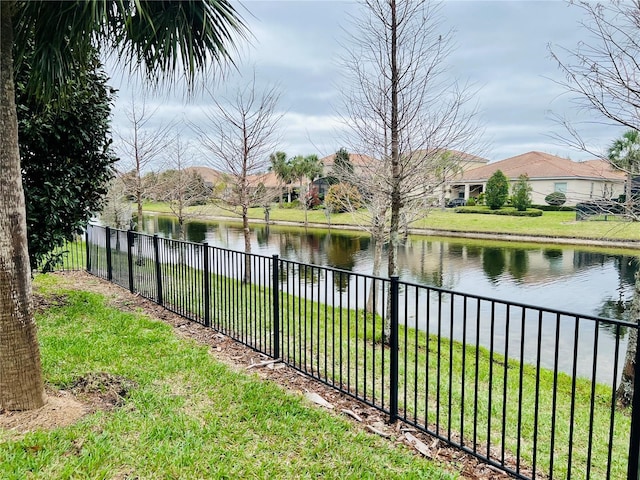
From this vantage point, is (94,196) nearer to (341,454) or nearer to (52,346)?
(52,346)

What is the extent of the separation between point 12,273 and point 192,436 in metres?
1.46

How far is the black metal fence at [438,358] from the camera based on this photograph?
2586 millimetres

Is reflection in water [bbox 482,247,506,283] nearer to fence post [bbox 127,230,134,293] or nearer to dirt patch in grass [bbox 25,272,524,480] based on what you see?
fence post [bbox 127,230,134,293]

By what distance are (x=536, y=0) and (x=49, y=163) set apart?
22.2 ft

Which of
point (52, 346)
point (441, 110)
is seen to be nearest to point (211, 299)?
point (52, 346)

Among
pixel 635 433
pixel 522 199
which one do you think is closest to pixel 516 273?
pixel 635 433

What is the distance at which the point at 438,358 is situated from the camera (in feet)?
9.88

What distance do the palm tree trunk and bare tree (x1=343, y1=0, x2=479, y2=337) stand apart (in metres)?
5.14

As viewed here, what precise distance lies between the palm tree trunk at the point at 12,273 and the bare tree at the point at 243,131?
30.6 ft

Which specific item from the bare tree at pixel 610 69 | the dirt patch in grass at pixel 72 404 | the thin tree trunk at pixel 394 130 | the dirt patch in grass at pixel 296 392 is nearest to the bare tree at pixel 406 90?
the thin tree trunk at pixel 394 130

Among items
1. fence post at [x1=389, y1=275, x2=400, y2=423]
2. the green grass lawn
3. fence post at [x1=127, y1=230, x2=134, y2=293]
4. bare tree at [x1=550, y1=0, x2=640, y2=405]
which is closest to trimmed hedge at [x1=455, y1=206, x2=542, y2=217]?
bare tree at [x1=550, y1=0, x2=640, y2=405]

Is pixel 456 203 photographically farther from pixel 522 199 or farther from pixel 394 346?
pixel 394 346

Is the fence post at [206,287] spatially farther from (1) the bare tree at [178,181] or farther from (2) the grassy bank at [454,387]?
(1) the bare tree at [178,181]

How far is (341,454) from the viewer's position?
8.35 ft
